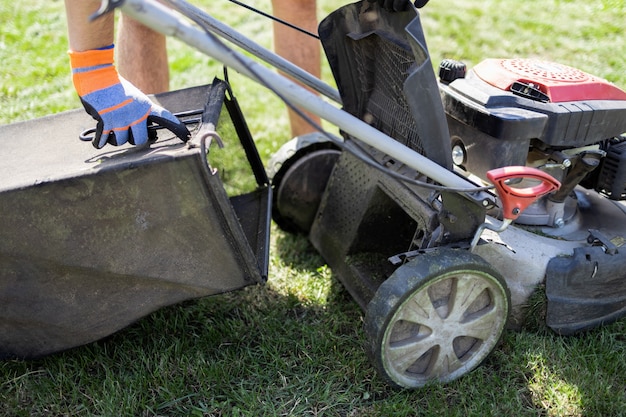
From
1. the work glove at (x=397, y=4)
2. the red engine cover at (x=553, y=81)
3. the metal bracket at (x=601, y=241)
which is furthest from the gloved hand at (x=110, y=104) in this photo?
the metal bracket at (x=601, y=241)

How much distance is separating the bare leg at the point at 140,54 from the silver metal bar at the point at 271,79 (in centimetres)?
108

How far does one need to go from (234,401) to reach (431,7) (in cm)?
317

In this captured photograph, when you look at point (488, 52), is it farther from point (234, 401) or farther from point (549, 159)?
point (234, 401)

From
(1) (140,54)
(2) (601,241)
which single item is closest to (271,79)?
(2) (601,241)

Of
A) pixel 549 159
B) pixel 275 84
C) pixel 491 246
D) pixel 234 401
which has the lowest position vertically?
pixel 234 401

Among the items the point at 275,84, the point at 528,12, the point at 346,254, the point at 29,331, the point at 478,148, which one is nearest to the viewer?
the point at 275,84

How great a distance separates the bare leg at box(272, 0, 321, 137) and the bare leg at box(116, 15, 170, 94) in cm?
43

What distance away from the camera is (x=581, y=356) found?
5.53ft

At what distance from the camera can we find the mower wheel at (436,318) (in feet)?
4.68

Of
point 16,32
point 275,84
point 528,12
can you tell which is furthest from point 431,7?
point 275,84

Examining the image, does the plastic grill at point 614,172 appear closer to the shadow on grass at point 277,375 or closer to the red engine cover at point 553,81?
the red engine cover at point 553,81

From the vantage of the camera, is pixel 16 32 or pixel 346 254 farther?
pixel 16 32

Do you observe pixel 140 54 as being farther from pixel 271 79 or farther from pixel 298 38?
pixel 271 79

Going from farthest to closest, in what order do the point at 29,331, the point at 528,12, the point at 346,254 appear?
the point at 528,12 < the point at 346,254 < the point at 29,331
